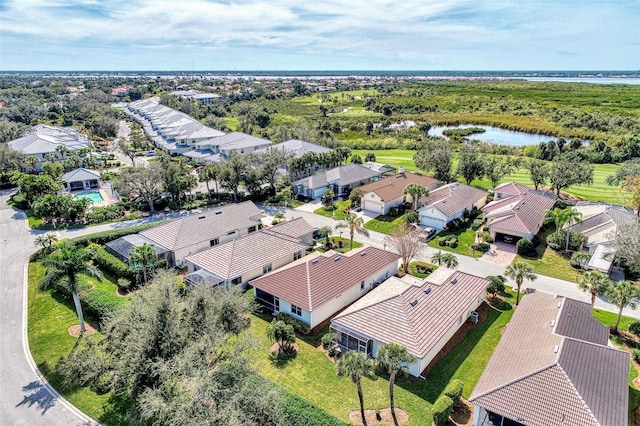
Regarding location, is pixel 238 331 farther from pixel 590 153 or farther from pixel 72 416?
pixel 590 153

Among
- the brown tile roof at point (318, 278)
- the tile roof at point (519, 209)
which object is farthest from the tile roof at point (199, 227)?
the tile roof at point (519, 209)

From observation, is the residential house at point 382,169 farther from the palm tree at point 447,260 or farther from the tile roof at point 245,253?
the palm tree at point 447,260

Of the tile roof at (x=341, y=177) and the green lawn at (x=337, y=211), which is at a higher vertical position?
the tile roof at (x=341, y=177)

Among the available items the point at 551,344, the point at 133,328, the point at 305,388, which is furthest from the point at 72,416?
the point at 551,344

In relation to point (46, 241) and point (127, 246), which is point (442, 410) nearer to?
point (127, 246)

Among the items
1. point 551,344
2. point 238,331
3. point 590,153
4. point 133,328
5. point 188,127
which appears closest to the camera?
point 133,328

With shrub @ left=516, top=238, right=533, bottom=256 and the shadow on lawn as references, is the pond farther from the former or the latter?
the shadow on lawn

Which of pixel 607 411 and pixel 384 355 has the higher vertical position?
pixel 384 355
